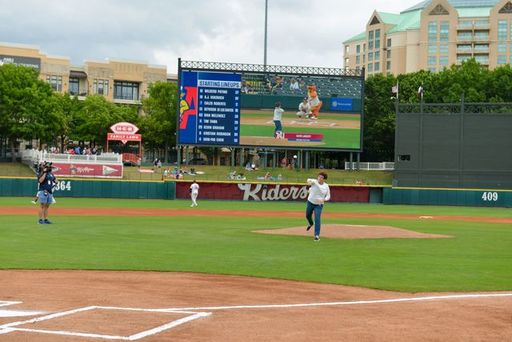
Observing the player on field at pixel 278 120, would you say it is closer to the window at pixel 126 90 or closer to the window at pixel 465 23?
the window at pixel 126 90

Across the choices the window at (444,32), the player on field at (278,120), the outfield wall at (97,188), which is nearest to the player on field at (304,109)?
the player on field at (278,120)

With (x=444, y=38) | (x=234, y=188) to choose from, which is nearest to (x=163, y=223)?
(x=234, y=188)

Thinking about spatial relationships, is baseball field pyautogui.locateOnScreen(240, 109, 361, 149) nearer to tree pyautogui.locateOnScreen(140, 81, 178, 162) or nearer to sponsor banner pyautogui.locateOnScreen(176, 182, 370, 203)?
sponsor banner pyautogui.locateOnScreen(176, 182, 370, 203)

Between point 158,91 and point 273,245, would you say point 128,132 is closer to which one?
point 158,91

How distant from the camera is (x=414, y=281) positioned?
37.8 ft

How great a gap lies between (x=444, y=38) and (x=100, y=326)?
124717 millimetres

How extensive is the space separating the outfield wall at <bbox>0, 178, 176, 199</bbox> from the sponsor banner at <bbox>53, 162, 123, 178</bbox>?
200 inches

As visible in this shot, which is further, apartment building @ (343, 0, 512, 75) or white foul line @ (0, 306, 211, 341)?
apartment building @ (343, 0, 512, 75)

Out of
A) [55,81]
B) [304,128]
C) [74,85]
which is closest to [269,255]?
[304,128]

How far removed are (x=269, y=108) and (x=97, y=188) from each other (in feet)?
43.9

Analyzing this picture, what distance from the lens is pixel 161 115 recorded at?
8725 cm

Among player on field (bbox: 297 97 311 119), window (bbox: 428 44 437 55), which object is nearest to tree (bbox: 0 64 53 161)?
player on field (bbox: 297 97 311 119)

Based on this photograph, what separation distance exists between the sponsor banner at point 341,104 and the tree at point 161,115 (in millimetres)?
40064

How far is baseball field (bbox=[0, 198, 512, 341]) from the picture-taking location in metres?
7.52
